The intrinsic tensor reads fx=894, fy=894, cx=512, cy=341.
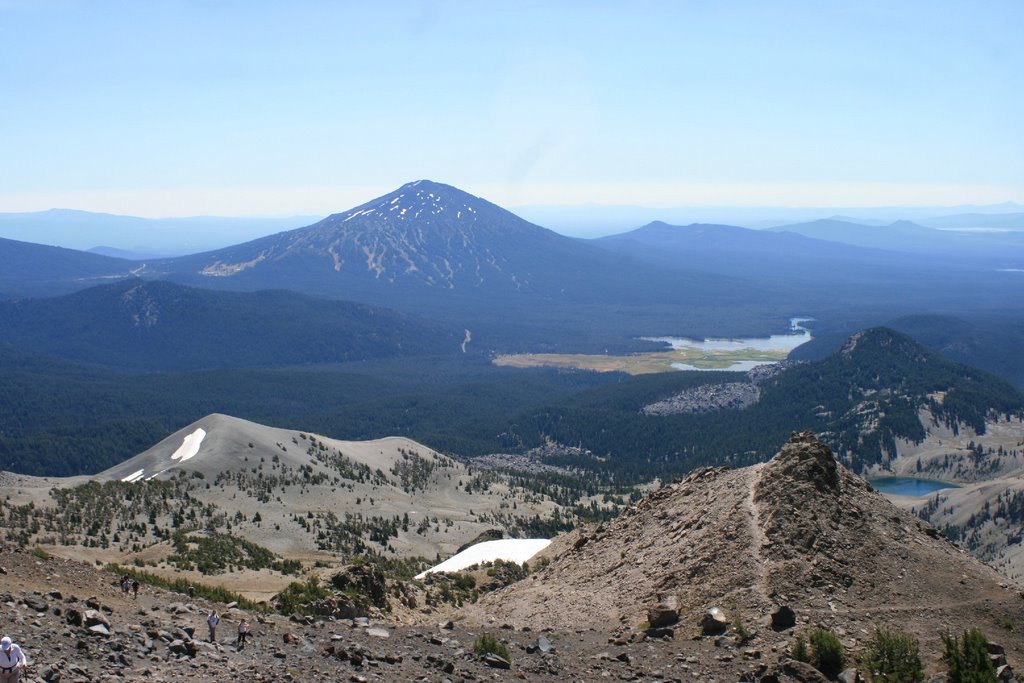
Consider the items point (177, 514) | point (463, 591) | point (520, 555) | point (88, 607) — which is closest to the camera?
point (88, 607)

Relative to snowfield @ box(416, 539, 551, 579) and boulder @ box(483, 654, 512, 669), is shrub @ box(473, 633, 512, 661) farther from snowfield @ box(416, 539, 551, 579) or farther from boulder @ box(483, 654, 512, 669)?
snowfield @ box(416, 539, 551, 579)

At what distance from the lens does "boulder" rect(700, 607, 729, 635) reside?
2033 centimetres

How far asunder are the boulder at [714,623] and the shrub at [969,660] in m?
4.53

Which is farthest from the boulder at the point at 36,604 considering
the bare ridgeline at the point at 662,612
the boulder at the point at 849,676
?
the boulder at the point at 849,676

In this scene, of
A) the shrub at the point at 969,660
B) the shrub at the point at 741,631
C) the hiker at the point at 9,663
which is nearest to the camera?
the hiker at the point at 9,663

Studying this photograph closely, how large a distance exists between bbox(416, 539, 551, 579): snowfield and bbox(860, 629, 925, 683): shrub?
23903 millimetres

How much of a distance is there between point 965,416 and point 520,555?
97.9 m

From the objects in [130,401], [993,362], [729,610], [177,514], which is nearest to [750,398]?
[993,362]

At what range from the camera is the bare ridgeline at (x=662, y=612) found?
17.9 metres

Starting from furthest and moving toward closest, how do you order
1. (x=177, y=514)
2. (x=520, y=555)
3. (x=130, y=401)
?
1. (x=130, y=401)
2. (x=177, y=514)
3. (x=520, y=555)

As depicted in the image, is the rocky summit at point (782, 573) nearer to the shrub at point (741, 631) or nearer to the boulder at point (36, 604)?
the shrub at point (741, 631)

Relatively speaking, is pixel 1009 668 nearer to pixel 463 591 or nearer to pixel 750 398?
pixel 463 591

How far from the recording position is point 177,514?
2053 inches

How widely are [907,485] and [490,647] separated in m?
94.5
